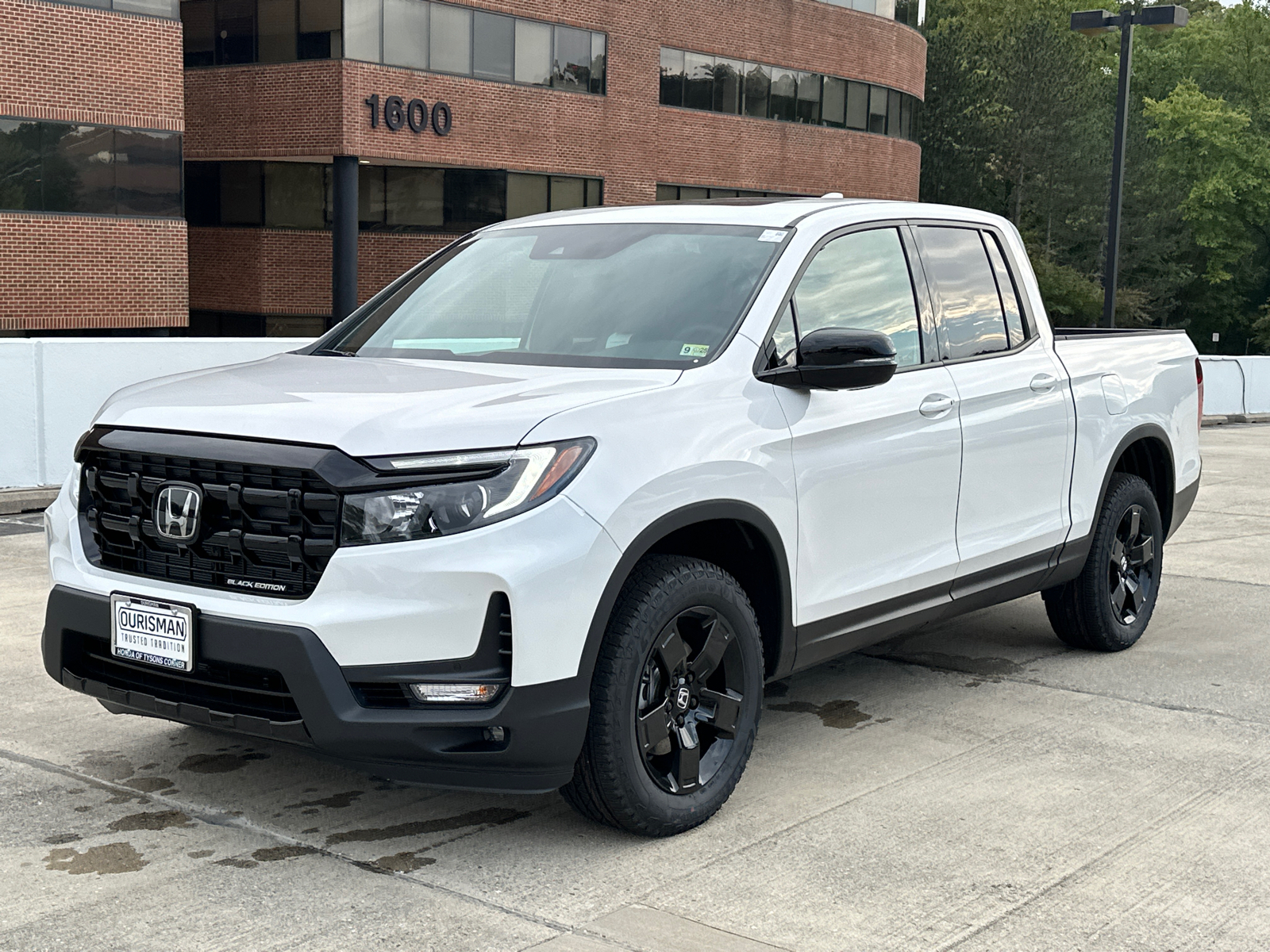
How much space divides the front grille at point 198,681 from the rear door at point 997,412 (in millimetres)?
2743

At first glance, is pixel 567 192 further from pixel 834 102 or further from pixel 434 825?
pixel 434 825

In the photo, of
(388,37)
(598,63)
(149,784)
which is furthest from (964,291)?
(598,63)

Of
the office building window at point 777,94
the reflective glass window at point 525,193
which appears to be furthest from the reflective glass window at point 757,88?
the reflective glass window at point 525,193

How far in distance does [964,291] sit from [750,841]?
2573mm

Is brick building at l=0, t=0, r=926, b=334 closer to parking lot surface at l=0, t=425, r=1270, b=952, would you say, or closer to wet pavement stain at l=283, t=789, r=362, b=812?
parking lot surface at l=0, t=425, r=1270, b=952

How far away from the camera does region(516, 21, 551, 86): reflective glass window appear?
3609 centimetres

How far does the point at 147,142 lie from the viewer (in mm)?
30375

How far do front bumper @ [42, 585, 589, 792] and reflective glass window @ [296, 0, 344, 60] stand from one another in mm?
30822

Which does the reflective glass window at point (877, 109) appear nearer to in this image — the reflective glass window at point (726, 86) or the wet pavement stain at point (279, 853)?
the reflective glass window at point (726, 86)

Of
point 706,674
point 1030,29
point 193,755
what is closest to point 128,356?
point 193,755

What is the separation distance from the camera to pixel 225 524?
411 centimetres

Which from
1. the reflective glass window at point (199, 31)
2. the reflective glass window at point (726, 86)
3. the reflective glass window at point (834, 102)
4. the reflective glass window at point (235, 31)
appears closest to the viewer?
the reflective glass window at point (235, 31)

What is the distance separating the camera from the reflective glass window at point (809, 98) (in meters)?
44.7

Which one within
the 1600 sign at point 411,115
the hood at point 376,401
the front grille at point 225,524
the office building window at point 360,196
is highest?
the 1600 sign at point 411,115
